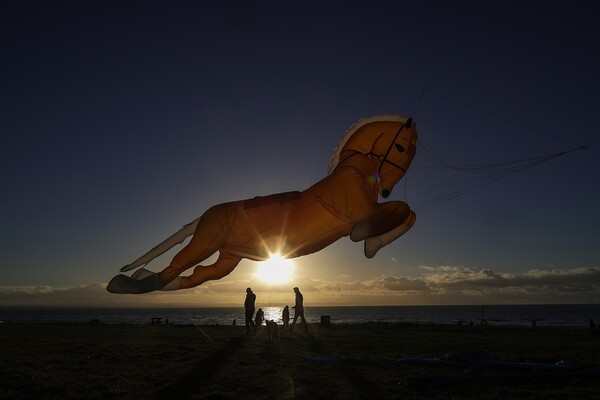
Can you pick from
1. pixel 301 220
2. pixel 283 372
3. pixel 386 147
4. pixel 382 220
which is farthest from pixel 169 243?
pixel 283 372

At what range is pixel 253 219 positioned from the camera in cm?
512

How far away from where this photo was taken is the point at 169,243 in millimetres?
5465

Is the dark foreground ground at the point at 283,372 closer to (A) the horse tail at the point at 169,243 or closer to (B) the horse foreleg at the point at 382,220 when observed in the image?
(A) the horse tail at the point at 169,243

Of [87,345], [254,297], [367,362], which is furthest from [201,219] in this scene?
[254,297]

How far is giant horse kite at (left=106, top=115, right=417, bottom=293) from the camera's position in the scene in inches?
199

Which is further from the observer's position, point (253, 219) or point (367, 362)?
point (367, 362)

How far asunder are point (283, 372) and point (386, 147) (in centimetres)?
576

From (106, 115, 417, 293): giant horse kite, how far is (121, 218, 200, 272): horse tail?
0.4 inches

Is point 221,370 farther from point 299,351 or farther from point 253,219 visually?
point 253,219

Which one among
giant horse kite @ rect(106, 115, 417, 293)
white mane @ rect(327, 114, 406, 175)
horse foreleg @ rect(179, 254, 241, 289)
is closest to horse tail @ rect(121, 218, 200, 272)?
giant horse kite @ rect(106, 115, 417, 293)

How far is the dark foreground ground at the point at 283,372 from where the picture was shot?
7.86 metres

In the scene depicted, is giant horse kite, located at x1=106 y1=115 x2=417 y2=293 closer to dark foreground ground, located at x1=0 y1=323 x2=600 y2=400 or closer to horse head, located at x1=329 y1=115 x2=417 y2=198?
horse head, located at x1=329 y1=115 x2=417 y2=198

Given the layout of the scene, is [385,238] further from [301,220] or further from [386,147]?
[301,220]

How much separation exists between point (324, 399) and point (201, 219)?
3815 millimetres
